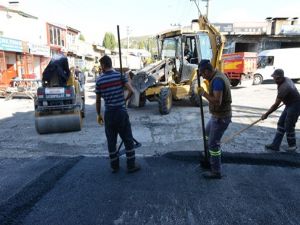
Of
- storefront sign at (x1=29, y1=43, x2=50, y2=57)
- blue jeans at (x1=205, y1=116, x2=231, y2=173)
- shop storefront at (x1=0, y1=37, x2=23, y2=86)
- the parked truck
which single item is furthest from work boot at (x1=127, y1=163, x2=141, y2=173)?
storefront sign at (x1=29, y1=43, x2=50, y2=57)

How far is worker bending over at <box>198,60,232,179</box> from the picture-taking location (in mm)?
4031

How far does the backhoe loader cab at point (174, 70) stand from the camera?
1007 centimetres

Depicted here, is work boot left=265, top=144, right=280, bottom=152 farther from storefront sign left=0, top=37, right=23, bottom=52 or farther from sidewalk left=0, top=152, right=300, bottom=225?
storefront sign left=0, top=37, right=23, bottom=52

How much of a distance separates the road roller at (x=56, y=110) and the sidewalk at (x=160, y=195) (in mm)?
2367

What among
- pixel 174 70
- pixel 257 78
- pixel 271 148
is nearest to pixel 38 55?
pixel 257 78

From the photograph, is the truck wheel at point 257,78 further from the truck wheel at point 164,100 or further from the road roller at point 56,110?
the road roller at point 56,110

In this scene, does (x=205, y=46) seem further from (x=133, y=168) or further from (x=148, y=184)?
(x=148, y=184)

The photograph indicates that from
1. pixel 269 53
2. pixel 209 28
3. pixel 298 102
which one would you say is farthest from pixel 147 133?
pixel 269 53

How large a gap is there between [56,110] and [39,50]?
20.3 meters

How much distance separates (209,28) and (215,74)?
8.65 m

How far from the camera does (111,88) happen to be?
4383 millimetres

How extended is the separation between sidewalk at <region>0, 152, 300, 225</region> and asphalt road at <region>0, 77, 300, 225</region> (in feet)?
0.04

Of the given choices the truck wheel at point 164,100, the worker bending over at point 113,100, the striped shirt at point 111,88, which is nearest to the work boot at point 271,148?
the worker bending over at point 113,100

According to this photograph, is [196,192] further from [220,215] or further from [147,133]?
[147,133]
